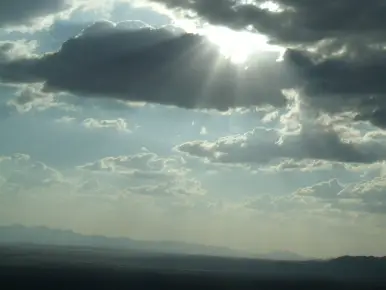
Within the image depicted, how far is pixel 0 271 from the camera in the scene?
626ft

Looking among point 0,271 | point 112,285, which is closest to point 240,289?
point 112,285

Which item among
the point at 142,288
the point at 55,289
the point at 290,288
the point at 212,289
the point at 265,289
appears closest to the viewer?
the point at 55,289

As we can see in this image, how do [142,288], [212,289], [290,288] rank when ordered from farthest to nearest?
[290,288]
[212,289]
[142,288]

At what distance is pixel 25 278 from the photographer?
16788 centimetres

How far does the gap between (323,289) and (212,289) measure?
147 ft

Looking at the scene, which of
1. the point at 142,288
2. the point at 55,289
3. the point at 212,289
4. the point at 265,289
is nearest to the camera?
the point at 55,289

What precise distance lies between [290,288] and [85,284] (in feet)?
221

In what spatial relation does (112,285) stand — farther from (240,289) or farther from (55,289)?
(240,289)

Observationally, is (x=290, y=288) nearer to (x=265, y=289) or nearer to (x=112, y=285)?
(x=265, y=289)

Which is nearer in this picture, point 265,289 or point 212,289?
point 212,289

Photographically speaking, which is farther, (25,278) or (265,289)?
(265,289)

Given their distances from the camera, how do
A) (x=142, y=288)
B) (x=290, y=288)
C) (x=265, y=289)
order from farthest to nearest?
(x=290, y=288)
(x=265, y=289)
(x=142, y=288)

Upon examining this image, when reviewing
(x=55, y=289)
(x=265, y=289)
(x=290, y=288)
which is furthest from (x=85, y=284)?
(x=290, y=288)

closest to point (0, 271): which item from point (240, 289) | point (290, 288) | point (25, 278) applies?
point (25, 278)
